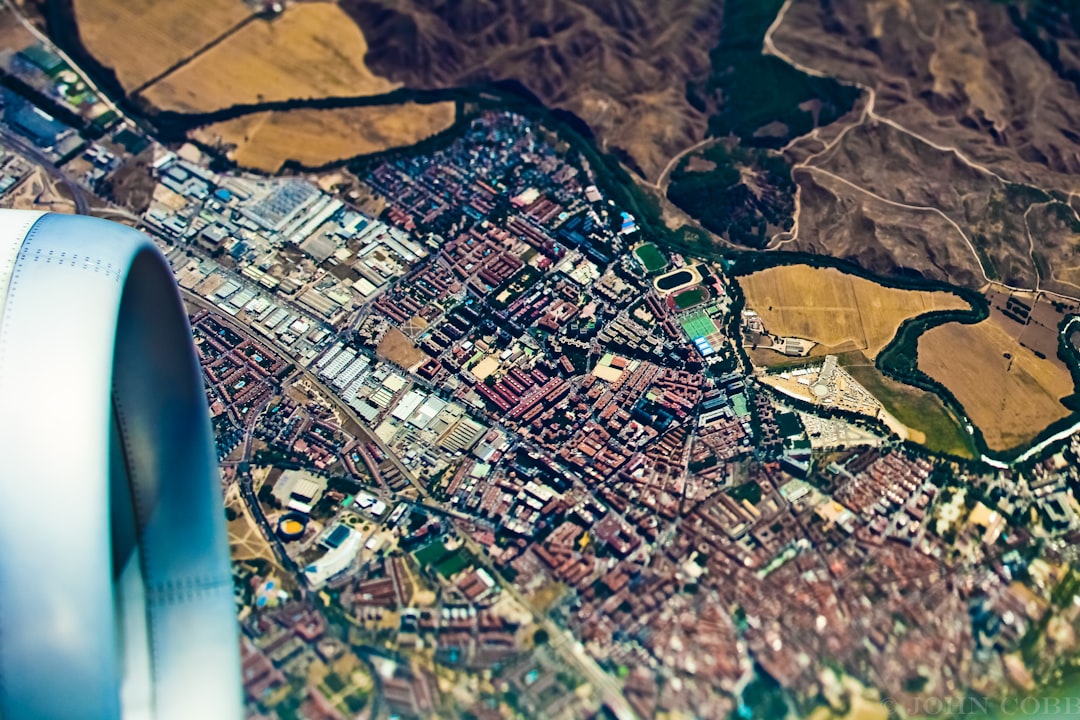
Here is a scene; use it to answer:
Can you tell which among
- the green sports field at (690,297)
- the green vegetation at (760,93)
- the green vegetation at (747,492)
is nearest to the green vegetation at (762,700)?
the green vegetation at (747,492)

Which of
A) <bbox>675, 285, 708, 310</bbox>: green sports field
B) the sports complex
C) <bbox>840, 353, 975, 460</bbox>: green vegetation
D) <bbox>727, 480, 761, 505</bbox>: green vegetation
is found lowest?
<bbox>727, 480, 761, 505</bbox>: green vegetation

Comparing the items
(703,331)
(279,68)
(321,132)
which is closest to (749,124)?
(703,331)

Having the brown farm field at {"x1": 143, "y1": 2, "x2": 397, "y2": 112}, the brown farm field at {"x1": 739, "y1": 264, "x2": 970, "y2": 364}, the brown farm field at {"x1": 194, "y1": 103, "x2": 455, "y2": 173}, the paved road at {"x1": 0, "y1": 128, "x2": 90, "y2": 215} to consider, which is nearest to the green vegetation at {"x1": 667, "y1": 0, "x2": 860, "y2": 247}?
the brown farm field at {"x1": 739, "y1": 264, "x2": 970, "y2": 364}

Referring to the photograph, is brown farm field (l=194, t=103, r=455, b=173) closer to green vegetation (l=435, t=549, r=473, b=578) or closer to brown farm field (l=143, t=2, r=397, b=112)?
brown farm field (l=143, t=2, r=397, b=112)

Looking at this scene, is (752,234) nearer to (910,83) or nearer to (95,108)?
(910,83)

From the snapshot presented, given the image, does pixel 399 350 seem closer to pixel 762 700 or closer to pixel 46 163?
pixel 46 163

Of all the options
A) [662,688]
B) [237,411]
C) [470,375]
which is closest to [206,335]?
[237,411]
